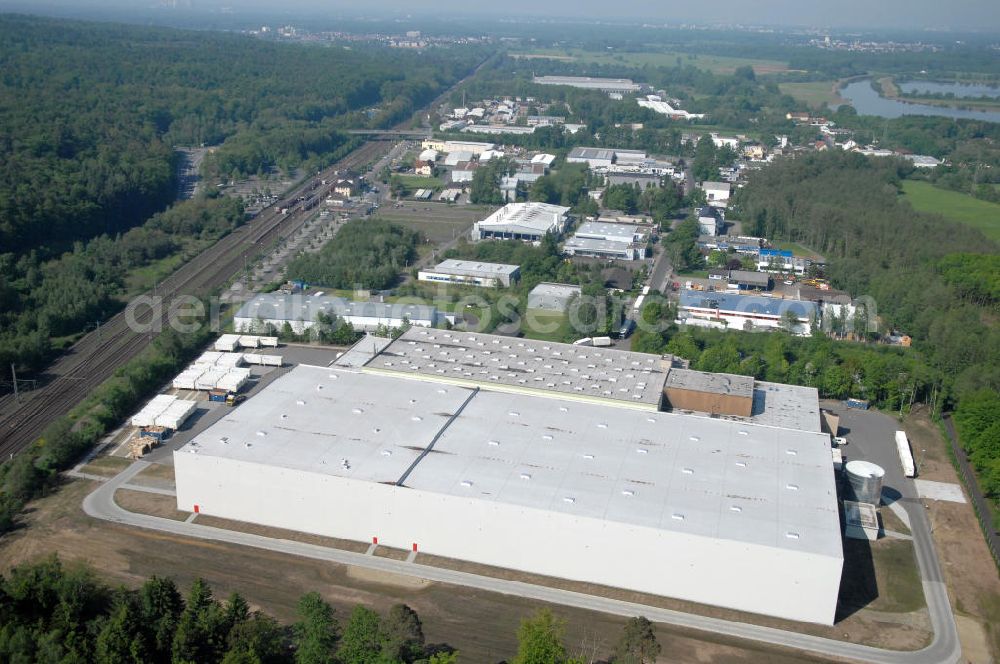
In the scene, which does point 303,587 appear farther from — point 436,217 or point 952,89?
point 952,89

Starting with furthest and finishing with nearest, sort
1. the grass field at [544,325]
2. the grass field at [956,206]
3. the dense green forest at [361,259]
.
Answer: the grass field at [956,206], the dense green forest at [361,259], the grass field at [544,325]

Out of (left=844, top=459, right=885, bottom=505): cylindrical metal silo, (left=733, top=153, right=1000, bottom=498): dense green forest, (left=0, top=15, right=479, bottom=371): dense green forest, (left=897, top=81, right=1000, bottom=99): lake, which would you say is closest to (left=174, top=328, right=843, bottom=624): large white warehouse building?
(left=844, top=459, right=885, bottom=505): cylindrical metal silo

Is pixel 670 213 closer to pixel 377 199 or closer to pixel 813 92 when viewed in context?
pixel 377 199

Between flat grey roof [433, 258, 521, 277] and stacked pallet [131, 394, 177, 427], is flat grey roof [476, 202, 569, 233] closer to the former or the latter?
flat grey roof [433, 258, 521, 277]

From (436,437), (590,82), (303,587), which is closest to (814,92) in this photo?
(590,82)

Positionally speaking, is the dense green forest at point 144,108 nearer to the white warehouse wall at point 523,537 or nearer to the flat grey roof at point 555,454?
the flat grey roof at point 555,454

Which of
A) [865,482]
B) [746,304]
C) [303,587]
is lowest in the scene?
[303,587]

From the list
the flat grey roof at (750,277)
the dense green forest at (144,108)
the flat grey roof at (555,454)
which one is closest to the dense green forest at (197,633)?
the flat grey roof at (555,454)
